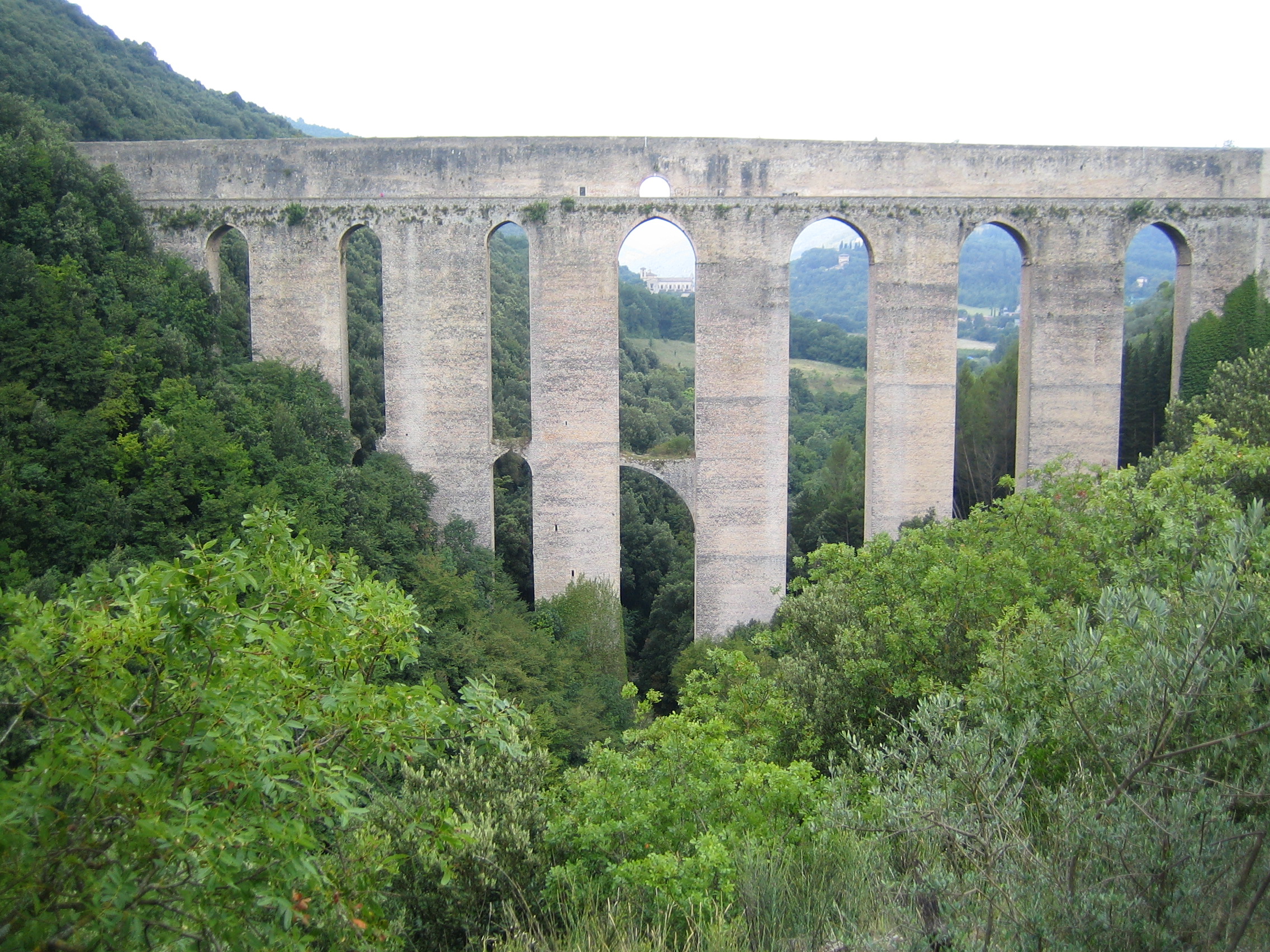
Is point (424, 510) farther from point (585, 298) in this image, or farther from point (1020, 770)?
point (1020, 770)

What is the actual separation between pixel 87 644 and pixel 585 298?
1334 centimetres

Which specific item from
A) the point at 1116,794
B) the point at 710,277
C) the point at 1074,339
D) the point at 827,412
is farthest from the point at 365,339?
the point at 827,412

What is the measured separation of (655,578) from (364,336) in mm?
9261

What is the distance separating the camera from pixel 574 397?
656 inches

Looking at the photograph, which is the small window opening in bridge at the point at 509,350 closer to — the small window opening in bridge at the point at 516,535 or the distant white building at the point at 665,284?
the small window opening in bridge at the point at 516,535

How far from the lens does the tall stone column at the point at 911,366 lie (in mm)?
16641

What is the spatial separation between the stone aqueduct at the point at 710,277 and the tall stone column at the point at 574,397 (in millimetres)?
37

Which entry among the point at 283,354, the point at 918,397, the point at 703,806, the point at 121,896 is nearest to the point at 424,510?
the point at 283,354

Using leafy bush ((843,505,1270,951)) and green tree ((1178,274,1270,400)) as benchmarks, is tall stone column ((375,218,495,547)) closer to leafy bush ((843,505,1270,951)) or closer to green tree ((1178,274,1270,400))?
leafy bush ((843,505,1270,951))

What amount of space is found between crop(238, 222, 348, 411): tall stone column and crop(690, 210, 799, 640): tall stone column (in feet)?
22.1

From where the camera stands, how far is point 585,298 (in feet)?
54.3

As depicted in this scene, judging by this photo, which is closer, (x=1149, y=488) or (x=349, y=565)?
(x=349, y=565)

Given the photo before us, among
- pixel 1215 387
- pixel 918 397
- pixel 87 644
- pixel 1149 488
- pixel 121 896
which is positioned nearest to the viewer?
pixel 121 896

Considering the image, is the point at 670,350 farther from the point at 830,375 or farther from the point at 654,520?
the point at 654,520
